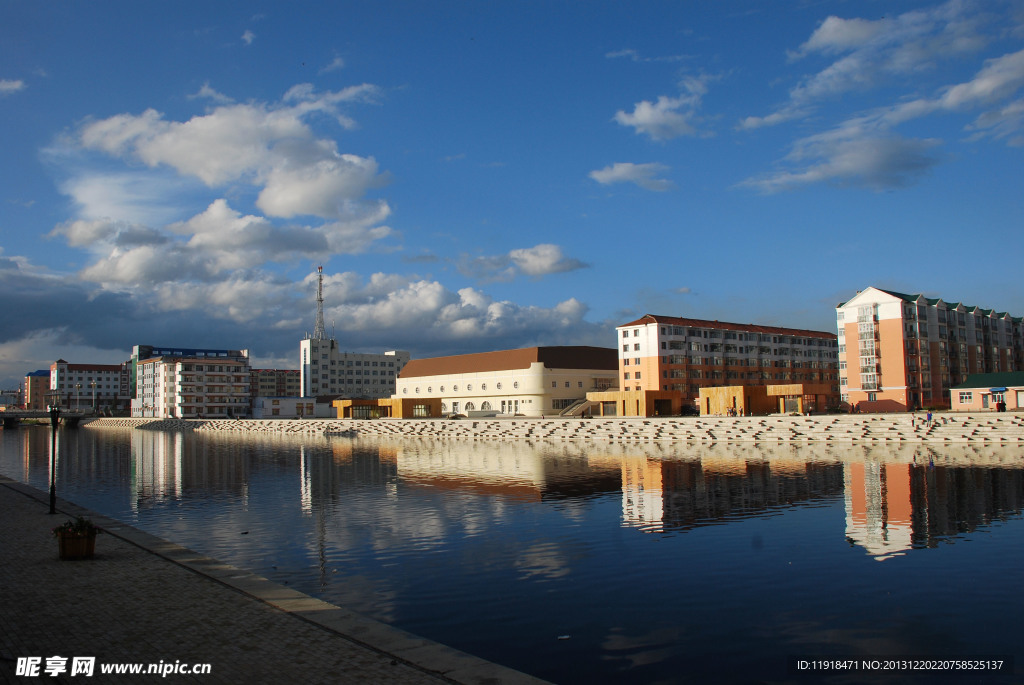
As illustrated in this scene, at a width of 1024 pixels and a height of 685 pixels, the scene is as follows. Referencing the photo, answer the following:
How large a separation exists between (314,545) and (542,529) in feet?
27.1

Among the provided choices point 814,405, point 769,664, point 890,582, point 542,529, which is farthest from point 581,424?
point 769,664

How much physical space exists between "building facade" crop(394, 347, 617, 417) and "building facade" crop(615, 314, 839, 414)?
6.42 meters

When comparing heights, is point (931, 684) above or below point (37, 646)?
below

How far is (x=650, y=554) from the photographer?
71.6 ft

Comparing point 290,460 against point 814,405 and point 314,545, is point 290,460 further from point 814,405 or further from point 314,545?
point 814,405

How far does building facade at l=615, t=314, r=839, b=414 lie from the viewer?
122375mm

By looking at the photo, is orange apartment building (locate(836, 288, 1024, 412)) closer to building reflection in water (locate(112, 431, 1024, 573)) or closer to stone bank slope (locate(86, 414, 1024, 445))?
stone bank slope (locate(86, 414, 1024, 445))

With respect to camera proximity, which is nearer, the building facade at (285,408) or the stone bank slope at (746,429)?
the stone bank slope at (746,429)

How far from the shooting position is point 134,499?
125ft

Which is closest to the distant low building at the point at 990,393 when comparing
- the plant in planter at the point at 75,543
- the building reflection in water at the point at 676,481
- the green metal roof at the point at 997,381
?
the green metal roof at the point at 997,381
